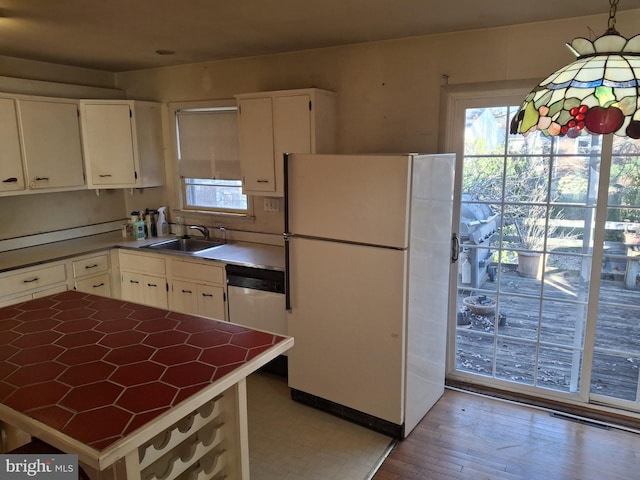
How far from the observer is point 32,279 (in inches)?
135

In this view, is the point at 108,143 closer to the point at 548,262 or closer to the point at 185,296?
the point at 185,296

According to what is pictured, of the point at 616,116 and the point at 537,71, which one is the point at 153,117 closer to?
the point at 537,71

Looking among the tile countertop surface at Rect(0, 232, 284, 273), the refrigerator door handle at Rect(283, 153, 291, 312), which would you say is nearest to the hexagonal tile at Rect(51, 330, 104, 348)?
the refrigerator door handle at Rect(283, 153, 291, 312)

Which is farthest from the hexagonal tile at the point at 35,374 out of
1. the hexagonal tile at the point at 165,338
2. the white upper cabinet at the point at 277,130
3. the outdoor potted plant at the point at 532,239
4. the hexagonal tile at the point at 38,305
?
the outdoor potted plant at the point at 532,239

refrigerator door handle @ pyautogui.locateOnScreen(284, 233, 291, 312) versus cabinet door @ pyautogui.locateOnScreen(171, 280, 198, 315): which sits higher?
refrigerator door handle @ pyautogui.locateOnScreen(284, 233, 291, 312)

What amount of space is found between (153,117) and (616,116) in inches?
159

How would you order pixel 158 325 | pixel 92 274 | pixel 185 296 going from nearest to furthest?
1. pixel 158 325
2. pixel 185 296
3. pixel 92 274

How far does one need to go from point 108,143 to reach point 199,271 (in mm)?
1473

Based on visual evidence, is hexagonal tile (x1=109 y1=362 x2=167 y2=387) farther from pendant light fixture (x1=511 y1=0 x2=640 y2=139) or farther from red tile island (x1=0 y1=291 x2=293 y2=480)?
pendant light fixture (x1=511 y1=0 x2=640 y2=139)

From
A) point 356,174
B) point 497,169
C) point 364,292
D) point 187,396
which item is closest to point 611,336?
point 497,169

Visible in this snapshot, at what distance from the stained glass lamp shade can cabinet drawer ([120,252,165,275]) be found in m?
3.33

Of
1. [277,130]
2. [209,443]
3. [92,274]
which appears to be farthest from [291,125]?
[209,443]

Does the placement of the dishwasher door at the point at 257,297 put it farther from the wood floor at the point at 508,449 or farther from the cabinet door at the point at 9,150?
the cabinet door at the point at 9,150

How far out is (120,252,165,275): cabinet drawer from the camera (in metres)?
3.82
